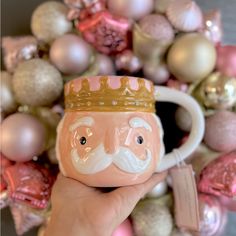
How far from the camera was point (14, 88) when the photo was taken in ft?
2.43

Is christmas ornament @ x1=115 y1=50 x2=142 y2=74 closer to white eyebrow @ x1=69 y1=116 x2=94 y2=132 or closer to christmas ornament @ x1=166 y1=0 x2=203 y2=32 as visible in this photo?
christmas ornament @ x1=166 y1=0 x2=203 y2=32

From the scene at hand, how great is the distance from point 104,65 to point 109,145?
0.26 m

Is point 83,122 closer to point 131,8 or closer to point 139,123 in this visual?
point 139,123

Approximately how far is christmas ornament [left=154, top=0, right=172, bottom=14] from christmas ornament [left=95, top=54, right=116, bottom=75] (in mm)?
142

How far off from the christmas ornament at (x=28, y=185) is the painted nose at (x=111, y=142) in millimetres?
243

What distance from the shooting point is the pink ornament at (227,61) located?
71 cm

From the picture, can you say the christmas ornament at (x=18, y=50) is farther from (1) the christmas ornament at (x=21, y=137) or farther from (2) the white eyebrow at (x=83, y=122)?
(2) the white eyebrow at (x=83, y=122)

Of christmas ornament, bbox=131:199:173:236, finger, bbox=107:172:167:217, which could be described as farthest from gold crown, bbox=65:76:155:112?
christmas ornament, bbox=131:199:173:236

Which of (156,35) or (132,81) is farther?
(156,35)

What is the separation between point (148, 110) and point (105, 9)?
275 millimetres

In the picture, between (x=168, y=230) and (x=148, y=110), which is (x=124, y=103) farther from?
(x=168, y=230)

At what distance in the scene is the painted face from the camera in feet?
1.76

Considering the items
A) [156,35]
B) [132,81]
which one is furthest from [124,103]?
[156,35]

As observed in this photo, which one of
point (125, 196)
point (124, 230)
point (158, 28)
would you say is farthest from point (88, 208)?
point (158, 28)
